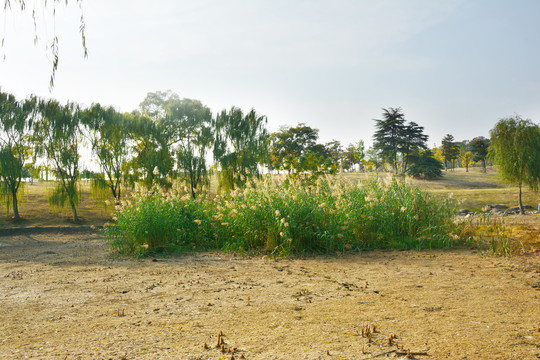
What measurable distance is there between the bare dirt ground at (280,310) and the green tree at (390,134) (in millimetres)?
46847

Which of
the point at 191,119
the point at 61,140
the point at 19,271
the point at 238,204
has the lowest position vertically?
A: the point at 19,271

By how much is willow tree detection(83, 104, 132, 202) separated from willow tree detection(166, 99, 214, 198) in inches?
130

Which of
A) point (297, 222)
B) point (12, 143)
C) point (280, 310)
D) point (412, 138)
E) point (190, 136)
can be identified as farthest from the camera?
point (412, 138)

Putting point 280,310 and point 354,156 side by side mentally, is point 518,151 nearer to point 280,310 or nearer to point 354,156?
point 280,310

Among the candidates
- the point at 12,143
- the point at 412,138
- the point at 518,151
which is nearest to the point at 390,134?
the point at 412,138

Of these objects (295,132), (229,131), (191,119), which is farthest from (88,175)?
(295,132)

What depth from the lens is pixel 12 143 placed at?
1852 cm

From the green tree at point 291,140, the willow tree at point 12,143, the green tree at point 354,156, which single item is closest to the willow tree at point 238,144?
the willow tree at point 12,143

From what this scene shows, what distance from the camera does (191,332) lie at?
10.4 feet

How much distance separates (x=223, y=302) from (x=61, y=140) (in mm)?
18283

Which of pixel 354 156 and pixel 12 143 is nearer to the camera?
pixel 12 143

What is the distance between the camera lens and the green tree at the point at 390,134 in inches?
1989

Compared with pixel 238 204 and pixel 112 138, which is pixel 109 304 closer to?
pixel 238 204

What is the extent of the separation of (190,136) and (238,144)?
10.3 ft
